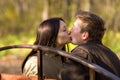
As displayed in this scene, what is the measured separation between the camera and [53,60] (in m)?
4.38

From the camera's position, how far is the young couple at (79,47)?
11.4 feet

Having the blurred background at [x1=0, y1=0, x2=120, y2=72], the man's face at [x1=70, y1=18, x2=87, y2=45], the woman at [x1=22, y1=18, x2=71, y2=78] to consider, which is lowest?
the blurred background at [x1=0, y1=0, x2=120, y2=72]

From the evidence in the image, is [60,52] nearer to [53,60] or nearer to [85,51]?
[85,51]

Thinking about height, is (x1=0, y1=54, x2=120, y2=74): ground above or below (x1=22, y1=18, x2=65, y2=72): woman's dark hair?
below

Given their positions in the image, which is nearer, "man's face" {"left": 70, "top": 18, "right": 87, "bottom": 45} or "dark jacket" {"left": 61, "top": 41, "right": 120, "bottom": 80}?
"dark jacket" {"left": 61, "top": 41, "right": 120, "bottom": 80}

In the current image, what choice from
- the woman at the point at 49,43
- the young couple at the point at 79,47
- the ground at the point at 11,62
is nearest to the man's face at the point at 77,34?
the young couple at the point at 79,47

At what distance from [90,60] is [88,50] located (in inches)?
3.4

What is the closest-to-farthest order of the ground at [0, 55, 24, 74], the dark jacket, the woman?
the dark jacket → the woman → the ground at [0, 55, 24, 74]

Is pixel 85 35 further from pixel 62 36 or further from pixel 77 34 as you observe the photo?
pixel 62 36

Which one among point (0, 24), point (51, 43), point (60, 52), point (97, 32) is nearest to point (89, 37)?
point (97, 32)

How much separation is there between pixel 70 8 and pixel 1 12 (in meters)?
10.9

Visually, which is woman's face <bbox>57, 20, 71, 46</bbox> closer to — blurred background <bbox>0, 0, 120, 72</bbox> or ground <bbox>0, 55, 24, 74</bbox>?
ground <bbox>0, 55, 24, 74</bbox>

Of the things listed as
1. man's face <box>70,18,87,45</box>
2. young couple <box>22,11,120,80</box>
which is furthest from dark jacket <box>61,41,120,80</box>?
man's face <box>70,18,87,45</box>

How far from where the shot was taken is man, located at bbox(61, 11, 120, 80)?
3.46 m
